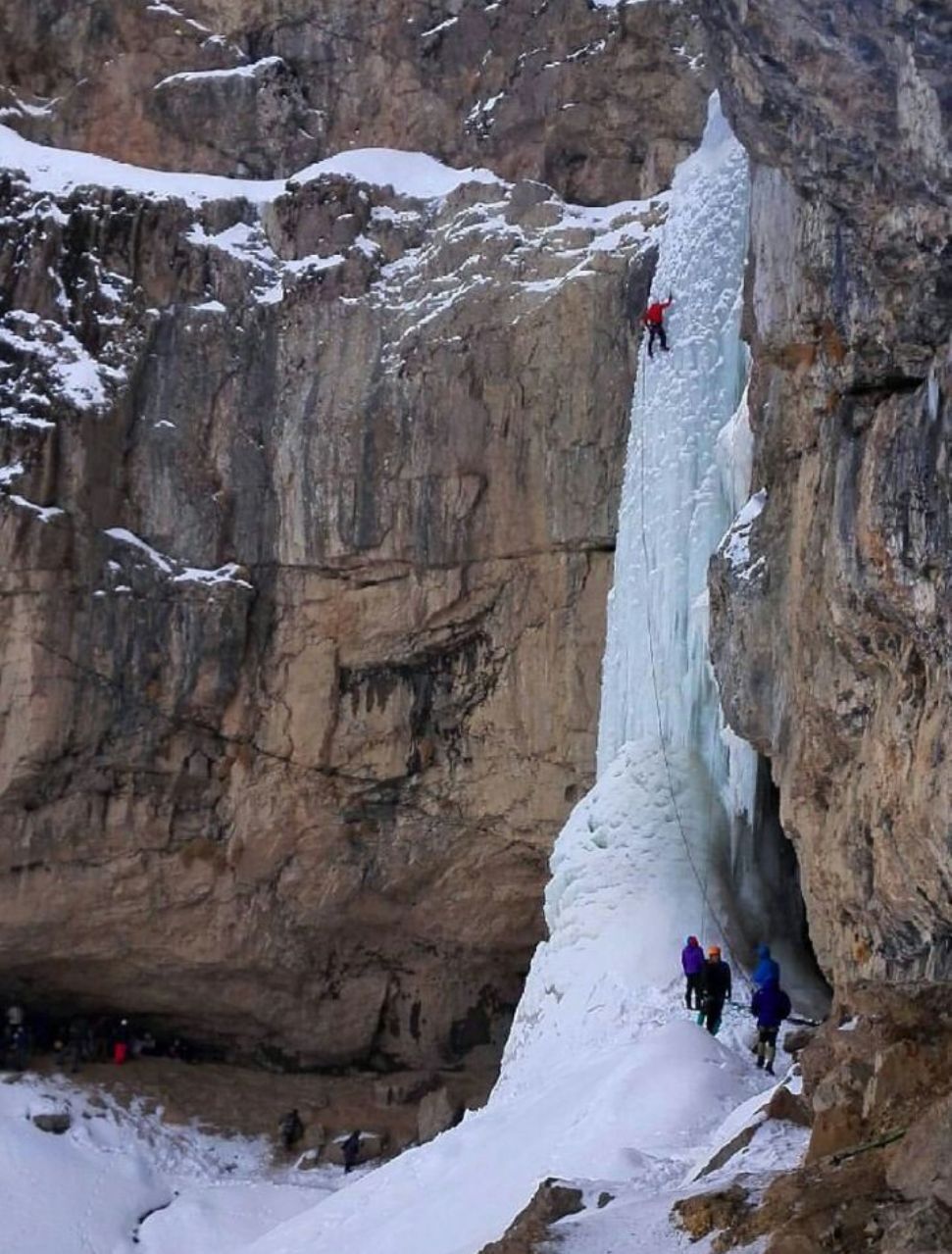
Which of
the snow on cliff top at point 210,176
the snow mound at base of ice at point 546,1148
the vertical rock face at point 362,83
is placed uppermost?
the vertical rock face at point 362,83

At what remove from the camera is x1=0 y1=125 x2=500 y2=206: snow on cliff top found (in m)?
23.2

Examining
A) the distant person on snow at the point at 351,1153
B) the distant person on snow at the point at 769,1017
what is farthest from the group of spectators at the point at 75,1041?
the distant person on snow at the point at 769,1017

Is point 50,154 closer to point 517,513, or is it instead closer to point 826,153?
point 517,513

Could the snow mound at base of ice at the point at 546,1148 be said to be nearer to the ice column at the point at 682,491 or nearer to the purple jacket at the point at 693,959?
the purple jacket at the point at 693,959

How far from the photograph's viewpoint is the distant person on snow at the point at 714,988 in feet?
44.8

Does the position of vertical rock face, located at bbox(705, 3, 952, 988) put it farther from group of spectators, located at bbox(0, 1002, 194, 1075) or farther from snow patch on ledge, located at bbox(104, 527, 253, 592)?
group of spectators, located at bbox(0, 1002, 194, 1075)

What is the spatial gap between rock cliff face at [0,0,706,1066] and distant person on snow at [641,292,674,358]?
2.56m

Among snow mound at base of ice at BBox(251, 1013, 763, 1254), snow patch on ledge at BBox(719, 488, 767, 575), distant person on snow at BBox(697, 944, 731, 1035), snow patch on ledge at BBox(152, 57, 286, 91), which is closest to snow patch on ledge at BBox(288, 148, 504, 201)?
snow patch on ledge at BBox(152, 57, 286, 91)

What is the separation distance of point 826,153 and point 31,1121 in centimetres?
1617

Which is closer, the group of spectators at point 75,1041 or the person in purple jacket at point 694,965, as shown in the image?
the person in purple jacket at point 694,965

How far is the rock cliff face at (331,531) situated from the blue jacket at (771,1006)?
8.76m

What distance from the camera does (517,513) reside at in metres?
22.0

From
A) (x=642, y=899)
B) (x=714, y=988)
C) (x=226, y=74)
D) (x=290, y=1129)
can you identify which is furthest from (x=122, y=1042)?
(x=226, y=74)

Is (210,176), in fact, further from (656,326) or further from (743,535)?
(743,535)
